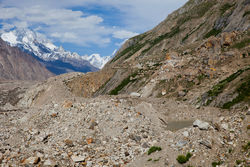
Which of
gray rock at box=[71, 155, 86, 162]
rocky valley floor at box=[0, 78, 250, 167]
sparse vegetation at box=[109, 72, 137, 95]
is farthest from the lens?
sparse vegetation at box=[109, 72, 137, 95]

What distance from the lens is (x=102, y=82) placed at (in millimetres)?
90438

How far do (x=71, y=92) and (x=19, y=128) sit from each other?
5937 cm

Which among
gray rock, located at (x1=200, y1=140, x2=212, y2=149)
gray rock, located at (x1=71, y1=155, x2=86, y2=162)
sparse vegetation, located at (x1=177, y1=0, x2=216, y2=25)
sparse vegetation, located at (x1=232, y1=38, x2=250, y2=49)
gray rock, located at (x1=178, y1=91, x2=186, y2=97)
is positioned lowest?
gray rock, located at (x1=200, y1=140, x2=212, y2=149)

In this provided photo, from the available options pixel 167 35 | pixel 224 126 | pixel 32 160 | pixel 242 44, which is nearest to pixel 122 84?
pixel 242 44

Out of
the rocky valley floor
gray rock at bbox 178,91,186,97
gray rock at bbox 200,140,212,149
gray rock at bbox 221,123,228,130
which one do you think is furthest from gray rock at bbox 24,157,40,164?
gray rock at bbox 178,91,186,97

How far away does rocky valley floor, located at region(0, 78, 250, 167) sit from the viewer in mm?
18750

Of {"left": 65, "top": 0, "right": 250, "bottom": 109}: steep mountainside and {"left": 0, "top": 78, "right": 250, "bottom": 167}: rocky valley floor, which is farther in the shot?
{"left": 65, "top": 0, "right": 250, "bottom": 109}: steep mountainside

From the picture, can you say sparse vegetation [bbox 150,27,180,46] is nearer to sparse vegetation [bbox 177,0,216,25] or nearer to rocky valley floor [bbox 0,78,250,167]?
sparse vegetation [bbox 177,0,216,25]

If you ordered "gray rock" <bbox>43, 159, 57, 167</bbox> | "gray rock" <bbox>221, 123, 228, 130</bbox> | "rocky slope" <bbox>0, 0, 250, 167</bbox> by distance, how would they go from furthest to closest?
"gray rock" <bbox>221, 123, 228, 130</bbox>, "gray rock" <bbox>43, 159, 57, 167</bbox>, "rocky slope" <bbox>0, 0, 250, 167</bbox>

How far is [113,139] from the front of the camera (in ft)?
81.7

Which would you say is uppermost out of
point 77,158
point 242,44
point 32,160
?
point 242,44

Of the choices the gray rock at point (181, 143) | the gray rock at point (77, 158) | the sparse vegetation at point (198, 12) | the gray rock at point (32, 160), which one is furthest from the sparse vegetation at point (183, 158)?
the sparse vegetation at point (198, 12)

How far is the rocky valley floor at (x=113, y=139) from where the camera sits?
18.8 metres

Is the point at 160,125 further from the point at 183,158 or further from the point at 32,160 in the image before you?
the point at 32,160
